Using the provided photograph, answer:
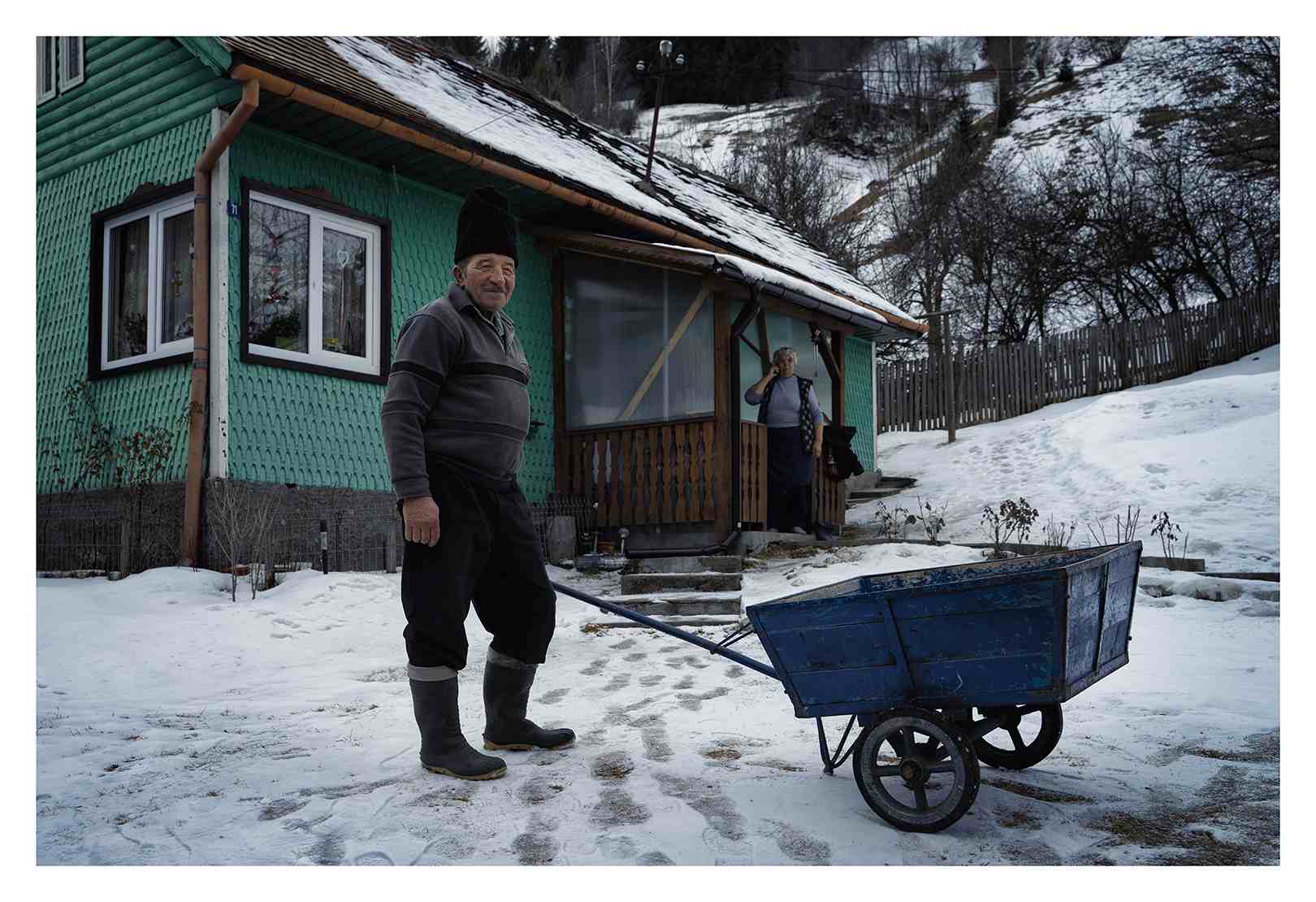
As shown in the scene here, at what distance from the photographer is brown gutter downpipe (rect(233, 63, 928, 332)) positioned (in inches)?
214

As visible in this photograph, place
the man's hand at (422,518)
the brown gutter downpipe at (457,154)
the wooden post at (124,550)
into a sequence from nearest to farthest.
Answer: the man's hand at (422,518) < the brown gutter downpipe at (457,154) < the wooden post at (124,550)

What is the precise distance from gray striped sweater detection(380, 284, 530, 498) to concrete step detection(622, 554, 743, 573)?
4.18m

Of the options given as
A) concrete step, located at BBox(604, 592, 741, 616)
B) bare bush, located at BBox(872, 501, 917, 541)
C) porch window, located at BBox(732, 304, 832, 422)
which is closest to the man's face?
concrete step, located at BBox(604, 592, 741, 616)

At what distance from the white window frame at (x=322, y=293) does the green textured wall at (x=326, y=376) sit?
0.10 metres

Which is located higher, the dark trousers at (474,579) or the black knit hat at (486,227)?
the black knit hat at (486,227)

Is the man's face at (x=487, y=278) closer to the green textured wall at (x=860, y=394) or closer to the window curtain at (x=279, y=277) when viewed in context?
the window curtain at (x=279, y=277)

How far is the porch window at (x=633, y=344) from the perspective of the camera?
7926 mm

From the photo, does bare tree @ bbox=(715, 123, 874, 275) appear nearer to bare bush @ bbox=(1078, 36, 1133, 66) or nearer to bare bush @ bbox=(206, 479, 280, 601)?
bare bush @ bbox=(1078, 36, 1133, 66)

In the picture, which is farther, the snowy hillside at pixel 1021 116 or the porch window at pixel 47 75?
the snowy hillside at pixel 1021 116

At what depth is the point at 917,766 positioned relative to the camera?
236 centimetres

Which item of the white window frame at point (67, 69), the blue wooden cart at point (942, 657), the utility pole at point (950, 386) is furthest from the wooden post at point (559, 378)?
the blue wooden cart at point (942, 657)
